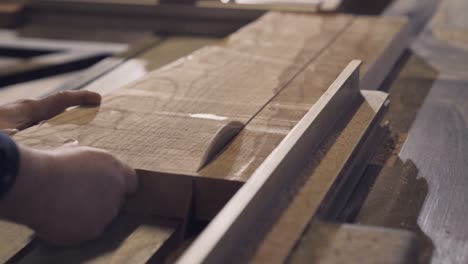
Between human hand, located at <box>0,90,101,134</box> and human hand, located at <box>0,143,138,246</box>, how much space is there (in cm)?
48

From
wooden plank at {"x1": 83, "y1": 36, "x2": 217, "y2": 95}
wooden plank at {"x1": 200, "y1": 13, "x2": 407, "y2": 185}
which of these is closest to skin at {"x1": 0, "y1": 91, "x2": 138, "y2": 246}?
wooden plank at {"x1": 200, "y1": 13, "x2": 407, "y2": 185}

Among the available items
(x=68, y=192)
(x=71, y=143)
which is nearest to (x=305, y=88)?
(x=71, y=143)

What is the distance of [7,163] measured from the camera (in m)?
1.01

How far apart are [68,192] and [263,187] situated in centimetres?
34

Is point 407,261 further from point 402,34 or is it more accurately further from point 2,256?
point 402,34

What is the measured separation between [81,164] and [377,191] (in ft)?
2.12

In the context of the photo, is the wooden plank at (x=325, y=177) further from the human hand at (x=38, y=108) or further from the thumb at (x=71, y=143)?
the human hand at (x=38, y=108)

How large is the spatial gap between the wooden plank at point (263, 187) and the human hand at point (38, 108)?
0.60m

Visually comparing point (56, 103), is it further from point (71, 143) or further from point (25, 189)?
point (25, 189)

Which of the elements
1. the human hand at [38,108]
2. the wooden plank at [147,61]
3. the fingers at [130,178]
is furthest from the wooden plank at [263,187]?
the wooden plank at [147,61]

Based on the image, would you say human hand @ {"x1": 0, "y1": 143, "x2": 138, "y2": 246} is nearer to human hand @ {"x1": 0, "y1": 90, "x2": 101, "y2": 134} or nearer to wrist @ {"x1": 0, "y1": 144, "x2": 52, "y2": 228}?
wrist @ {"x1": 0, "y1": 144, "x2": 52, "y2": 228}

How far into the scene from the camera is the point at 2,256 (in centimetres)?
116

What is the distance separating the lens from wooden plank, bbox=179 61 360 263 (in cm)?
89

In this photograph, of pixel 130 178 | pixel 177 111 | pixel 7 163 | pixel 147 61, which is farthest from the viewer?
pixel 147 61
